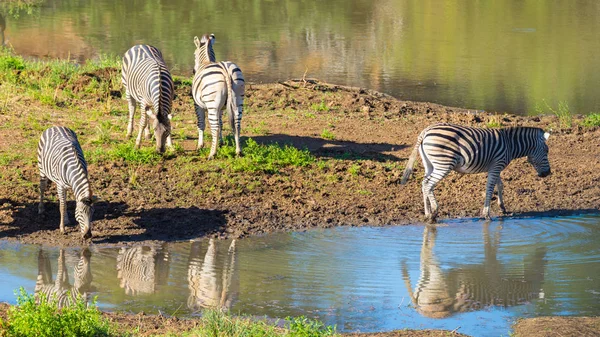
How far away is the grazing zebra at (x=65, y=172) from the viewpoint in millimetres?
10812

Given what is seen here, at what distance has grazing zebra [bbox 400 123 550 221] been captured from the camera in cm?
1194

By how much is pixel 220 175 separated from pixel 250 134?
2.15 meters

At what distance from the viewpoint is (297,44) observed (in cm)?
2612

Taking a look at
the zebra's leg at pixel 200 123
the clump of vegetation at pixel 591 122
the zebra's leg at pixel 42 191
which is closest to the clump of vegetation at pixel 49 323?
the zebra's leg at pixel 42 191

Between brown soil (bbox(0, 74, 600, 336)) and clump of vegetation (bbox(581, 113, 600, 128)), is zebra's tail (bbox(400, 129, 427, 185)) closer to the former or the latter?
brown soil (bbox(0, 74, 600, 336))

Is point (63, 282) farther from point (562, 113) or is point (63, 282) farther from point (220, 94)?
point (562, 113)

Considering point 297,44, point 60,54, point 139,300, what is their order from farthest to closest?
point 297,44, point 60,54, point 139,300

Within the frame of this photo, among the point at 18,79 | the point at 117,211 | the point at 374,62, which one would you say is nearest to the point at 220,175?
the point at 117,211

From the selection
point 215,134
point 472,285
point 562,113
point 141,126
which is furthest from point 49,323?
point 562,113

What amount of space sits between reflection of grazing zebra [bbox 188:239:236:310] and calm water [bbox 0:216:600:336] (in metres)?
0.01

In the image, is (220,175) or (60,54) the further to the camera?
(60,54)

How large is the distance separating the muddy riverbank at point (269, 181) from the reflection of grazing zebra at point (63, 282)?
62cm

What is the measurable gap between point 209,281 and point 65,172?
2.55 metres

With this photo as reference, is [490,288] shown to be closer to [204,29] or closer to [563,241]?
[563,241]
